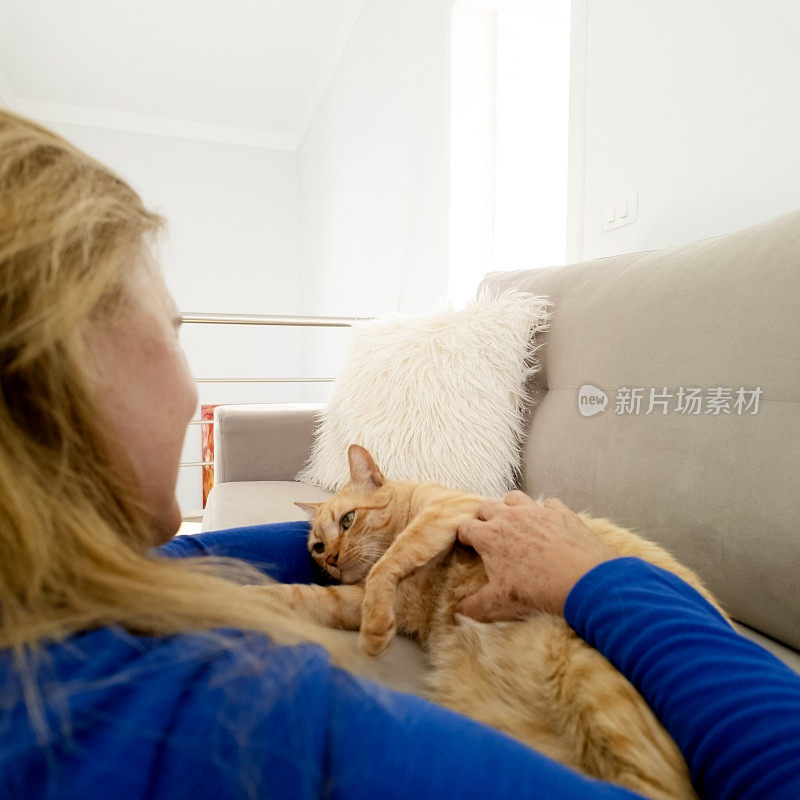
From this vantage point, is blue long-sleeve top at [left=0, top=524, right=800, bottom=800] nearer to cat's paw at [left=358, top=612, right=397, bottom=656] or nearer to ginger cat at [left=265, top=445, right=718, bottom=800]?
ginger cat at [left=265, top=445, right=718, bottom=800]

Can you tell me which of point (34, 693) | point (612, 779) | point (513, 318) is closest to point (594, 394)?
point (513, 318)

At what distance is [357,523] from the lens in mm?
1050

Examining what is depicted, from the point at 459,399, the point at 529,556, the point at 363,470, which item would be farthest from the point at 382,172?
the point at 529,556

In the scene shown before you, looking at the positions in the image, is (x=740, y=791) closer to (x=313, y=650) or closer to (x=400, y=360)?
(x=313, y=650)

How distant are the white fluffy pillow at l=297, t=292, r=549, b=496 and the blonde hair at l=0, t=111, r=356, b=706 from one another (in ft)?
3.23

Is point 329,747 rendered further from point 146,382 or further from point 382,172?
point 382,172

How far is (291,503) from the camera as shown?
148cm

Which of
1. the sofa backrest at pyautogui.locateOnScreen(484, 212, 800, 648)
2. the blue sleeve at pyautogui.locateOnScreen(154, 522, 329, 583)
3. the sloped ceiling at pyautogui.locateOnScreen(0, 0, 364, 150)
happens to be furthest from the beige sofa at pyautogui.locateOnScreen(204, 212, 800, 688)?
the sloped ceiling at pyautogui.locateOnScreen(0, 0, 364, 150)

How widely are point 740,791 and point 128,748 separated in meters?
0.41

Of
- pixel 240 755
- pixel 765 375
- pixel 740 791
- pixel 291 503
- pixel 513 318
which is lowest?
pixel 291 503

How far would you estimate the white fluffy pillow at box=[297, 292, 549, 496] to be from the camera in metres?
1.31

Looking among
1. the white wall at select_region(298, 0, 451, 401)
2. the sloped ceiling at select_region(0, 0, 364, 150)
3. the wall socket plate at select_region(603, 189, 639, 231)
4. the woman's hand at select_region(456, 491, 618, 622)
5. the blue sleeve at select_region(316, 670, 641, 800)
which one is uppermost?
the sloped ceiling at select_region(0, 0, 364, 150)

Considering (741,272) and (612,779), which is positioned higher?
(741,272)

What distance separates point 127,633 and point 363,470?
2.81 ft
